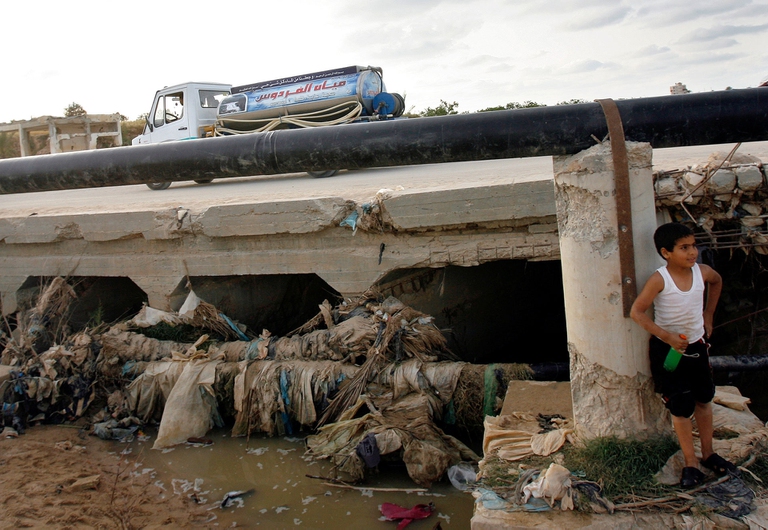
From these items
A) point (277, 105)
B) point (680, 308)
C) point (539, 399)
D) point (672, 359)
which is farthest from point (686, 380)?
point (277, 105)

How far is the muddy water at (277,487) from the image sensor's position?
14.4 feet

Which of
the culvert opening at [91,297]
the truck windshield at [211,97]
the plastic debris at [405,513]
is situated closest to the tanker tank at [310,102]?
the truck windshield at [211,97]

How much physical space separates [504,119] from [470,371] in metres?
3.18

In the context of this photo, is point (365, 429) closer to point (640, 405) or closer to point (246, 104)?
point (640, 405)

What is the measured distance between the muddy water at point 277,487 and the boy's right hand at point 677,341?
224 centimetres

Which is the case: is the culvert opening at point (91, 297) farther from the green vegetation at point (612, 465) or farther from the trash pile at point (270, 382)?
the green vegetation at point (612, 465)

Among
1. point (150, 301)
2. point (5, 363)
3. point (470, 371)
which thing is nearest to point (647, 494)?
point (470, 371)

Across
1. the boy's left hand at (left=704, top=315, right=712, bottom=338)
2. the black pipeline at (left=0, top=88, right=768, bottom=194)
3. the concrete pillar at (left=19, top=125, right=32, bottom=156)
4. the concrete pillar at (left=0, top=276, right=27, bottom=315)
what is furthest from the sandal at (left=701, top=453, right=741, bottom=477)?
the concrete pillar at (left=19, top=125, right=32, bottom=156)

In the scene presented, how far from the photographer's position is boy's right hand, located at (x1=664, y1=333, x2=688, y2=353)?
8.52ft

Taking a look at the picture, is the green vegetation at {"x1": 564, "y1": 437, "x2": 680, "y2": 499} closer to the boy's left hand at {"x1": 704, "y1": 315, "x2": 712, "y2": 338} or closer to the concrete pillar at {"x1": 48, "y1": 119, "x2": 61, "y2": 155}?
the boy's left hand at {"x1": 704, "y1": 315, "x2": 712, "y2": 338}

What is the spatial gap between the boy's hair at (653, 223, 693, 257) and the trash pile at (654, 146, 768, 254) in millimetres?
2566

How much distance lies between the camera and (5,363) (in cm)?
677

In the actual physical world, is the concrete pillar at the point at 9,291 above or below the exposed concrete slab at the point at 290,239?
below

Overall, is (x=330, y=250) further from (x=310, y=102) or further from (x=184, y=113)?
(x=184, y=113)
